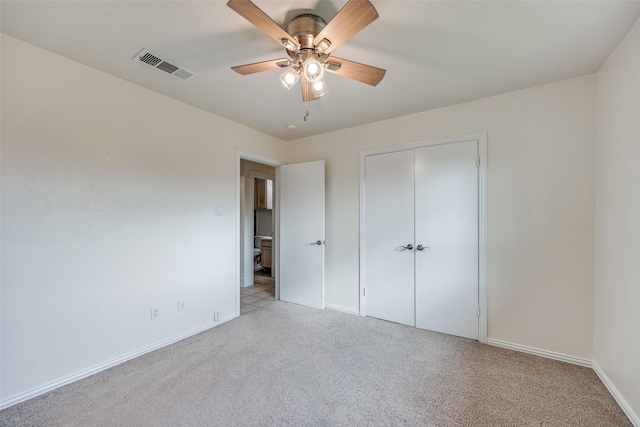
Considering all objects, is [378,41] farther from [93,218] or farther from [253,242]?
[253,242]

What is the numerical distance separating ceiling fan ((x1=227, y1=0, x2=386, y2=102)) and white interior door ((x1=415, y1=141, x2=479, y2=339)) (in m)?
1.45

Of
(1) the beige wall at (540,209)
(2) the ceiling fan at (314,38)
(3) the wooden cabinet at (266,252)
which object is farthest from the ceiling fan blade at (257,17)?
(3) the wooden cabinet at (266,252)

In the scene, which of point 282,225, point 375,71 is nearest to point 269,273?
point 282,225

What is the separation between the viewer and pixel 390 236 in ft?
10.3

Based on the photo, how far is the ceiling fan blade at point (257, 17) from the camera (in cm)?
118

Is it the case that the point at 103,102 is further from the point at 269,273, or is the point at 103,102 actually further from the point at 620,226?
the point at 269,273

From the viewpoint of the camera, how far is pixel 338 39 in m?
1.44

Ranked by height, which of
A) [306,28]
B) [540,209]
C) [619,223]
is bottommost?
[619,223]

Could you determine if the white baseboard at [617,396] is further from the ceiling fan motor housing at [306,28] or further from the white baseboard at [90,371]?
the white baseboard at [90,371]

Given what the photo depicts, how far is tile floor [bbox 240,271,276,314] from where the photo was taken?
12.2 feet

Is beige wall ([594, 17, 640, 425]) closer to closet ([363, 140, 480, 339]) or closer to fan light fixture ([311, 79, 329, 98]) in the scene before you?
closet ([363, 140, 480, 339])

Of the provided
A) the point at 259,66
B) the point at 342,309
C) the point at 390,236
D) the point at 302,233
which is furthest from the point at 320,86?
the point at 342,309

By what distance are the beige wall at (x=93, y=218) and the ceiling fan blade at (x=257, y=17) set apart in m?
1.39

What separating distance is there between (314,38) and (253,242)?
406 centimetres
